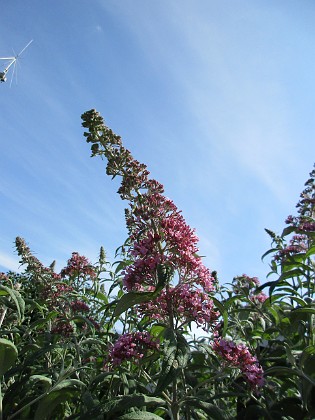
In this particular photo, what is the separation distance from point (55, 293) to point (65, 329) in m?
0.75

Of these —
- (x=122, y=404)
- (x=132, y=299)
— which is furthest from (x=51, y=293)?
(x=122, y=404)

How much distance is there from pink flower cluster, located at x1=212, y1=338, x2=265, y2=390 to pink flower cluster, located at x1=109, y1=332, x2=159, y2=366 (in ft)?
1.87

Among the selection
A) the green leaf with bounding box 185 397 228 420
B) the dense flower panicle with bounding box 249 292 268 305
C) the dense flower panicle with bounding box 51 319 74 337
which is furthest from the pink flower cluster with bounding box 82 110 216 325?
the dense flower panicle with bounding box 249 292 268 305

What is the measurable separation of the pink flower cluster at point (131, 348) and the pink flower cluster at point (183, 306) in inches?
9.5

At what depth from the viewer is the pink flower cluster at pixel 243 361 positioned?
8.91ft

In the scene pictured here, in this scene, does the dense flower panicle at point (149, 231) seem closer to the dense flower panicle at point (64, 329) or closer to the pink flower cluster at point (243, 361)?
the pink flower cluster at point (243, 361)

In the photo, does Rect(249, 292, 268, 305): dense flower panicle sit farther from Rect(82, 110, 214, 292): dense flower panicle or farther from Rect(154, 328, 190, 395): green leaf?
Rect(154, 328, 190, 395): green leaf

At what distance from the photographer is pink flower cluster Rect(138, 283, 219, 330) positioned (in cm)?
283

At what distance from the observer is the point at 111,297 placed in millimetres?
5695

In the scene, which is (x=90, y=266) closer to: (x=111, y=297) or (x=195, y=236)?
(x=111, y=297)

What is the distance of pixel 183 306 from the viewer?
2873 mm

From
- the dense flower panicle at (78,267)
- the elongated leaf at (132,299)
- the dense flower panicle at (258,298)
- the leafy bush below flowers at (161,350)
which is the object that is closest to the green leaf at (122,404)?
the leafy bush below flowers at (161,350)

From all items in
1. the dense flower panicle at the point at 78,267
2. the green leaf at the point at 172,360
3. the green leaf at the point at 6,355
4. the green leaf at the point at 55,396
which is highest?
the dense flower panicle at the point at 78,267

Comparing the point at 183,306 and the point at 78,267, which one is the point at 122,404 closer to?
the point at 183,306
